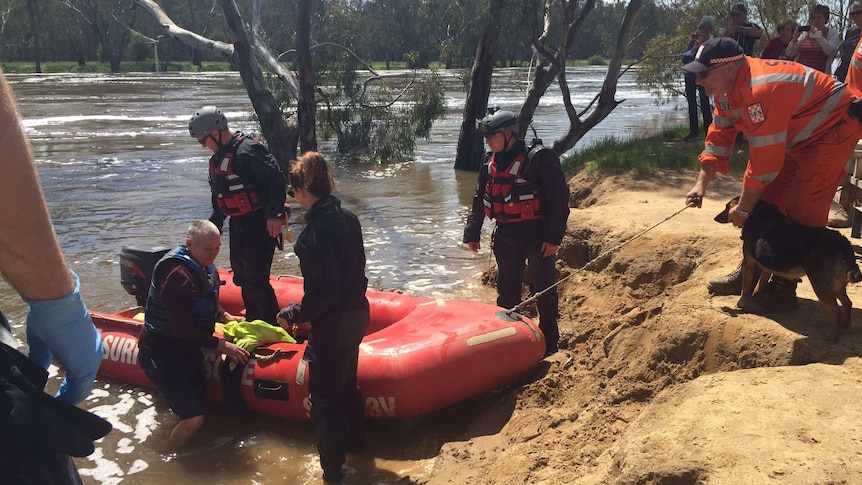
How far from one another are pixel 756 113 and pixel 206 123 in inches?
152

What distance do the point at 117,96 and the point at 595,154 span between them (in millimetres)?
29981

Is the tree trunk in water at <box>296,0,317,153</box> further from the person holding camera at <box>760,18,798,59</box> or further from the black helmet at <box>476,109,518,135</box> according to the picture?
the black helmet at <box>476,109,518,135</box>

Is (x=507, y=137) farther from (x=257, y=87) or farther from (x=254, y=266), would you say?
(x=257, y=87)

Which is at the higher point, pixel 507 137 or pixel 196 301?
pixel 507 137

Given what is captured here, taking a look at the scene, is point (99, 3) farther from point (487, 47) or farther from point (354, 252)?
point (354, 252)

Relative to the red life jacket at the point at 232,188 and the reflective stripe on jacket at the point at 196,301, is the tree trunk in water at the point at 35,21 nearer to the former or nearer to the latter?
the red life jacket at the point at 232,188

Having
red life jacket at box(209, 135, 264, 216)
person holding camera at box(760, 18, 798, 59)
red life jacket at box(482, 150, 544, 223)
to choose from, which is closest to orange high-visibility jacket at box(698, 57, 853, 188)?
red life jacket at box(482, 150, 544, 223)

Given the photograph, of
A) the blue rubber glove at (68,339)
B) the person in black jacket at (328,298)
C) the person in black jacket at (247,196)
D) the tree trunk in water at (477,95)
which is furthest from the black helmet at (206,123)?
the tree trunk in water at (477,95)

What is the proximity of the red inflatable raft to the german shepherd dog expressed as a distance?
1.64 metres

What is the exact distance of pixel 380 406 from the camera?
4578 millimetres

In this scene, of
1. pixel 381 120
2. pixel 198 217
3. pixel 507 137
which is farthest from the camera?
pixel 381 120

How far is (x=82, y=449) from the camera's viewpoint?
1807mm

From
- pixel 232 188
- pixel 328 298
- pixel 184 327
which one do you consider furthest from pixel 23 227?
pixel 232 188

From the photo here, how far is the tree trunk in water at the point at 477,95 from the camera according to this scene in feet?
49.3
